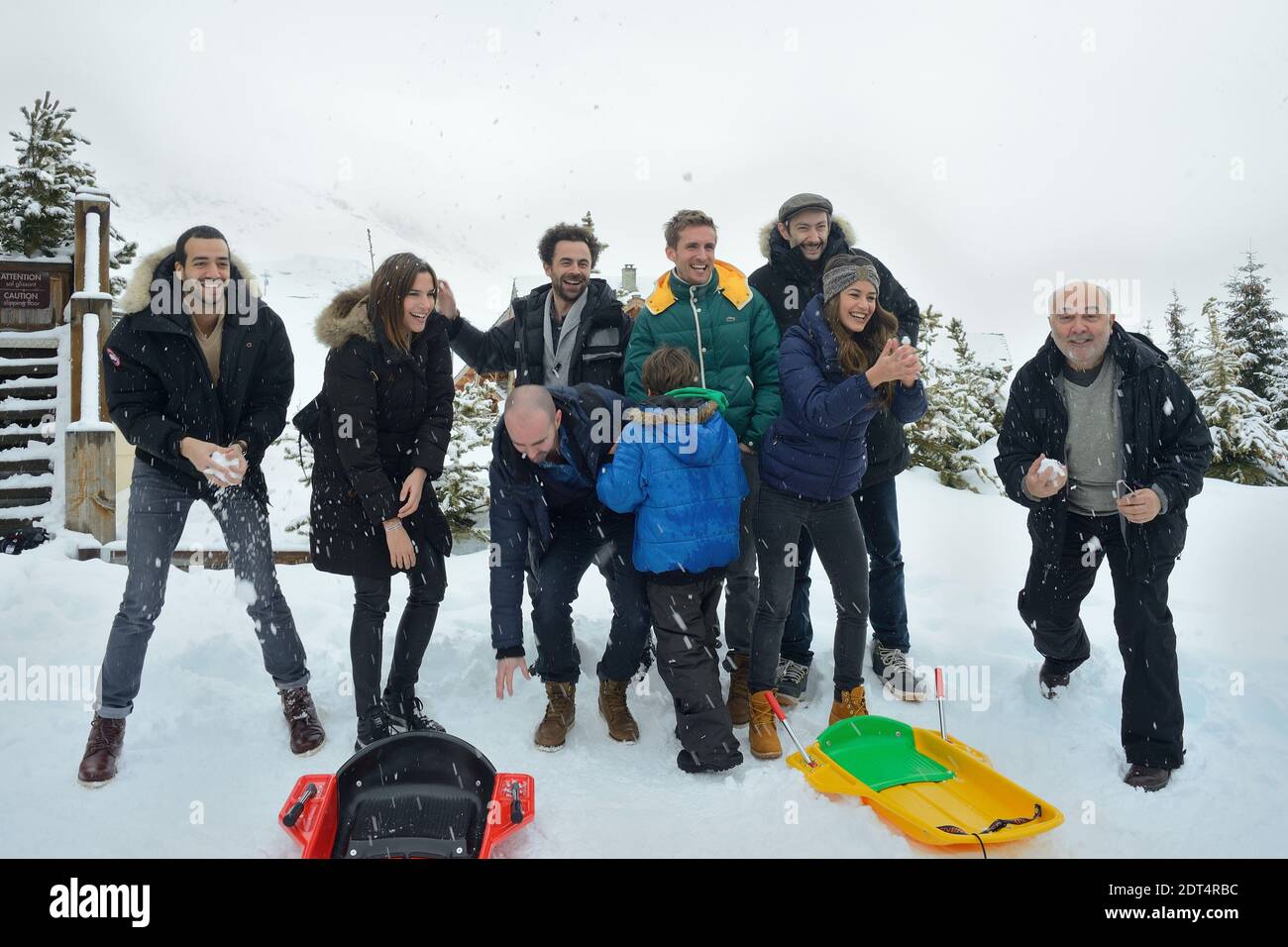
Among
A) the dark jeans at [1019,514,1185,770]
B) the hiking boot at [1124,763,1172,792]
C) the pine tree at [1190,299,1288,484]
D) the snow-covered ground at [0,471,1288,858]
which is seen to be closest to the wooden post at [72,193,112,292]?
the snow-covered ground at [0,471,1288,858]

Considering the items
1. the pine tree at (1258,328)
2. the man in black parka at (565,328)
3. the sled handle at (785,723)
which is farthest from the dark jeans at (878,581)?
the pine tree at (1258,328)

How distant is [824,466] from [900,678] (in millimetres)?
1376

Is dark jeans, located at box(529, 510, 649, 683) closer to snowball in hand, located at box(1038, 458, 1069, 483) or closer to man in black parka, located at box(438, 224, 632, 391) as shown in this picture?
man in black parka, located at box(438, 224, 632, 391)

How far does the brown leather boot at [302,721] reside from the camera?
3.73 meters

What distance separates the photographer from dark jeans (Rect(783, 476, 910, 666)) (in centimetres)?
433

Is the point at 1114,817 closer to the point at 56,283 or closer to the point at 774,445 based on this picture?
the point at 774,445

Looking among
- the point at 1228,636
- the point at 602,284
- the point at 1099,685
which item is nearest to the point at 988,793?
the point at 1099,685

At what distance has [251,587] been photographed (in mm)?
3738

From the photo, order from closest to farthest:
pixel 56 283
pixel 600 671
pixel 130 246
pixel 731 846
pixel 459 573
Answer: pixel 731 846 < pixel 600 671 < pixel 459 573 < pixel 56 283 < pixel 130 246

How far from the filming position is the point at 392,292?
359 cm

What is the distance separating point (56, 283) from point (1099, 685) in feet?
35.4

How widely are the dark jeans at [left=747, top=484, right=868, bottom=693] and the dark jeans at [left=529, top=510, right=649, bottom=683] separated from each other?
556mm

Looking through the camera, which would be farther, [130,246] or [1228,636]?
[130,246]

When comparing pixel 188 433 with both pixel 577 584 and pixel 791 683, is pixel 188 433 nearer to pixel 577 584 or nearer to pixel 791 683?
pixel 577 584
